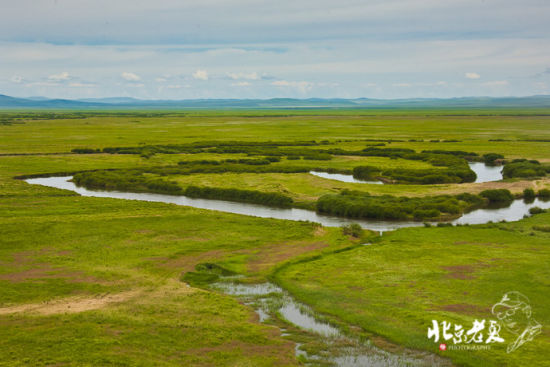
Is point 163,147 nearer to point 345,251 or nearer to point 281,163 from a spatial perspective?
point 281,163

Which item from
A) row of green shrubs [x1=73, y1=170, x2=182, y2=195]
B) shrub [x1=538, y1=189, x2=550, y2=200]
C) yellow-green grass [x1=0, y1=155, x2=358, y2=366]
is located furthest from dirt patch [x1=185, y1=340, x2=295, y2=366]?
shrub [x1=538, y1=189, x2=550, y2=200]

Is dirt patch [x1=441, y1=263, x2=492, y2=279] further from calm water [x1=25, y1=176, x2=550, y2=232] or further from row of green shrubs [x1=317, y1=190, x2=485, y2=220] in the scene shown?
row of green shrubs [x1=317, y1=190, x2=485, y2=220]

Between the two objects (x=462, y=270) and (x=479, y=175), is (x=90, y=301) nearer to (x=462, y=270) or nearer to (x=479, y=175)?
(x=462, y=270)

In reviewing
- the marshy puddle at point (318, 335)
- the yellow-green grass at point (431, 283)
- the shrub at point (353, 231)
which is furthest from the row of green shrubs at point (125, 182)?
the marshy puddle at point (318, 335)

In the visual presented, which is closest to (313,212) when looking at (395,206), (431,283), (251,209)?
(251,209)

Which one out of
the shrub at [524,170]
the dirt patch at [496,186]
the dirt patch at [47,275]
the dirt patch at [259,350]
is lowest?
the dirt patch at [259,350]

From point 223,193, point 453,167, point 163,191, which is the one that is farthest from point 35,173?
point 453,167

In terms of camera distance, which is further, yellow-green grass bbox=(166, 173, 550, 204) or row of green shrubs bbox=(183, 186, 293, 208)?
yellow-green grass bbox=(166, 173, 550, 204)

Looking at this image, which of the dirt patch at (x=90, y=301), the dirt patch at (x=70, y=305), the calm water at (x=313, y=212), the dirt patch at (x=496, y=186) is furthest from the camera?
the dirt patch at (x=496, y=186)

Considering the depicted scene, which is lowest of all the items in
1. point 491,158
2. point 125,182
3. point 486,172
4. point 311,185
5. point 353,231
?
point 353,231

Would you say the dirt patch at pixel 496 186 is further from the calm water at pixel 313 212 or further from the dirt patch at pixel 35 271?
the dirt patch at pixel 35 271
